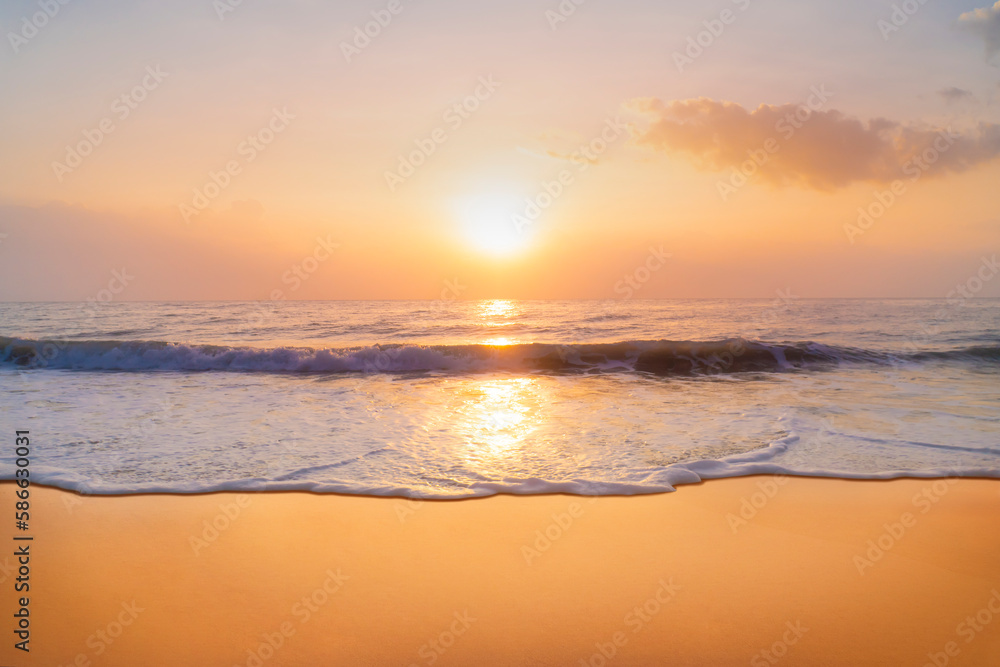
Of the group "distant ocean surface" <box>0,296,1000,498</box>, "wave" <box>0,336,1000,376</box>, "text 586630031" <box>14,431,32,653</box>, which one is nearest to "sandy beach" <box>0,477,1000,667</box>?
"text 586630031" <box>14,431,32,653</box>

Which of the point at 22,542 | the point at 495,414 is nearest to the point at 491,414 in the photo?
the point at 495,414

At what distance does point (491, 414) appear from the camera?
32.6 ft

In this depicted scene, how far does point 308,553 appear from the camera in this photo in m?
4.41

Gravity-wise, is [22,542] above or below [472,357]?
below

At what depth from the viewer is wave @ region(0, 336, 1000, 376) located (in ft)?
59.7

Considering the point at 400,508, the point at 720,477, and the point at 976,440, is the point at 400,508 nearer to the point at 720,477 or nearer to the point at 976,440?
the point at 720,477

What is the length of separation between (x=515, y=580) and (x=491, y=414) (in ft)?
19.5

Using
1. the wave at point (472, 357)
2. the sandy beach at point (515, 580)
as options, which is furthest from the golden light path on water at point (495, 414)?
the wave at point (472, 357)

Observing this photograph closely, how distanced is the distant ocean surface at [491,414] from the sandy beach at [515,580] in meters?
0.74

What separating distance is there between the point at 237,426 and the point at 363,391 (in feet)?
14.4

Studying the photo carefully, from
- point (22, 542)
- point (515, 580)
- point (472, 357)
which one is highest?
point (472, 357)

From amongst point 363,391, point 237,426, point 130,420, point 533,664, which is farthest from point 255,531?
point 363,391

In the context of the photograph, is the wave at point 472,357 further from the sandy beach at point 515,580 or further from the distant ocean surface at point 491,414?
the sandy beach at point 515,580

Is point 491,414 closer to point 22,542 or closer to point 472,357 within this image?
point 22,542
